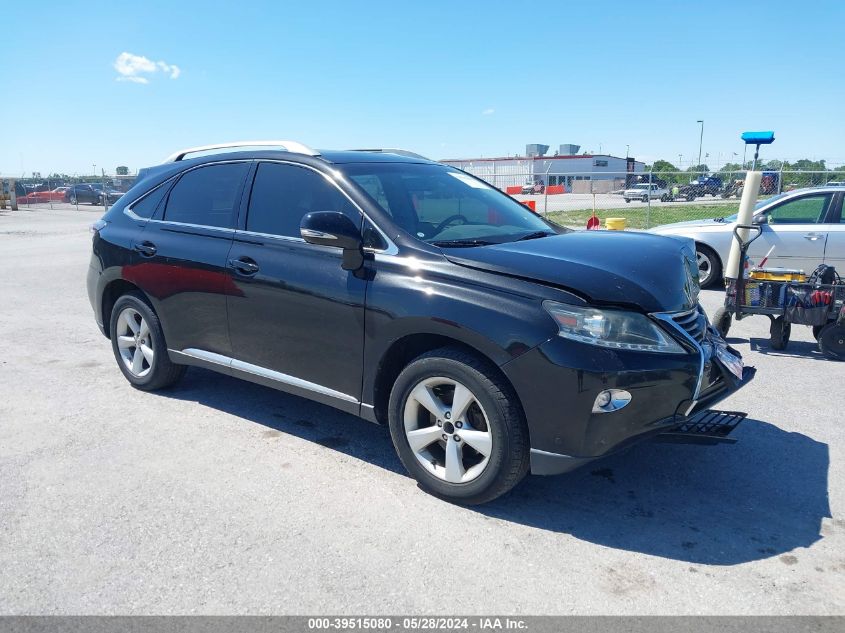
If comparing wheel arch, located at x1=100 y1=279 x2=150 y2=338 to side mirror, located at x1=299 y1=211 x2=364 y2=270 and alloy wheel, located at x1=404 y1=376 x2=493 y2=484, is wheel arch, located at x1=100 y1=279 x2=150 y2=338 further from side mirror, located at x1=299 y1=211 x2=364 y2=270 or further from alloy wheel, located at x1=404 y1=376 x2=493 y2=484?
alloy wheel, located at x1=404 y1=376 x2=493 y2=484

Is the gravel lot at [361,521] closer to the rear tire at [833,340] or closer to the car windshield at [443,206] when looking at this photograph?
the car windshield at [443,206]

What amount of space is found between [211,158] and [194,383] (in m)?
1.89

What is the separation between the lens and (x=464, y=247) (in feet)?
12.4

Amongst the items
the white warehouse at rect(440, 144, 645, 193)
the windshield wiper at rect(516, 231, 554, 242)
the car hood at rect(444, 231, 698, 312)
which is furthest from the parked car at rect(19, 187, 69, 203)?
the car hood at rect(444, 231, 698, 312)

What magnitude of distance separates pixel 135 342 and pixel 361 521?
2.87 m

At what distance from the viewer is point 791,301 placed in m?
6.57

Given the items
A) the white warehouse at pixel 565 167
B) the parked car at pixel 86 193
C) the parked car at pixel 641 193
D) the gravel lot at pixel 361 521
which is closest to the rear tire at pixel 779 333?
the gravel lot at pixel 361 521

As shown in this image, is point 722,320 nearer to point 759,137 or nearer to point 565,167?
point 759,137

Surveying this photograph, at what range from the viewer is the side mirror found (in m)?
3.75

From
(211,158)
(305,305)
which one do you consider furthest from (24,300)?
(305,305)

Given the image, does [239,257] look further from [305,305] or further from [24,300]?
[24,300]

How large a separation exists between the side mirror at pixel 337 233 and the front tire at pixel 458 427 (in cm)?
70

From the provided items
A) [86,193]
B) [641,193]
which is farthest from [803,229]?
[86,193]

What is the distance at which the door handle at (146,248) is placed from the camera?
197 inches
